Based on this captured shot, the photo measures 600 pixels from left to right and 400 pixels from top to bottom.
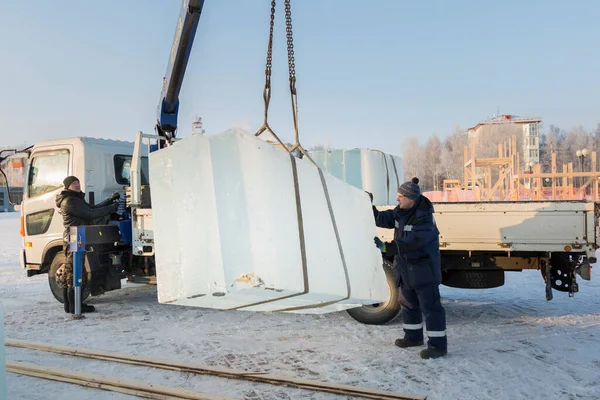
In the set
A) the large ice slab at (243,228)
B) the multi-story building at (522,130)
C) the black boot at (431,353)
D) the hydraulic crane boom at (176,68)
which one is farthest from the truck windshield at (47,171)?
the multi-story building at (522,130)

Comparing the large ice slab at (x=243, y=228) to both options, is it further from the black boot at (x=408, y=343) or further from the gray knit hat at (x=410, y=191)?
the black boot at (x=408, y=343)

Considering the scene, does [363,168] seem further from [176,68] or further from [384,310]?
[176,68]

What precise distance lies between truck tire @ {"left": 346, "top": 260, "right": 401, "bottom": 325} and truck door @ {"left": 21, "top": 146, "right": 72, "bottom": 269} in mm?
4497

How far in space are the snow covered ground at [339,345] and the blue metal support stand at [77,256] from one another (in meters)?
0.25

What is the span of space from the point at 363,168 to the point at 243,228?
200 inches

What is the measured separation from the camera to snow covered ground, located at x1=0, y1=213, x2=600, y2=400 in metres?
3.79

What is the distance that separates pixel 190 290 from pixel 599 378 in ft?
11.1

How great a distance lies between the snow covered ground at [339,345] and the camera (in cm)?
379

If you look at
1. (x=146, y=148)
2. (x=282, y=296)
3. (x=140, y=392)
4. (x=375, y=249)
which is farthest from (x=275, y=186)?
(x=146, y=148)

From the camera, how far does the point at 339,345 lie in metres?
4.94

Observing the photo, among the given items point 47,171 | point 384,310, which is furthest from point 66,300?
point 384,310

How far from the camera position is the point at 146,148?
7.60 meters

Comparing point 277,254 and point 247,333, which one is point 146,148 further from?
point 277,254

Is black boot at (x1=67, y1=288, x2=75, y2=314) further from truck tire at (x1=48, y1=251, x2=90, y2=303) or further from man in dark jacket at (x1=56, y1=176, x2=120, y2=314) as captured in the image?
truck tire at (x1=48, y1=251, x2=90, y2=303)
